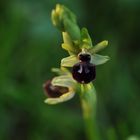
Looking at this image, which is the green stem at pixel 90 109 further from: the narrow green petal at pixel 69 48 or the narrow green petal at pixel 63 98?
the narrow green petal at pixel 69 48

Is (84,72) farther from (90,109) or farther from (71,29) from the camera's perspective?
(90,109)

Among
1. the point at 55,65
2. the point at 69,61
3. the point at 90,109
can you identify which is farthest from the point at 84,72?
the point at 55,65

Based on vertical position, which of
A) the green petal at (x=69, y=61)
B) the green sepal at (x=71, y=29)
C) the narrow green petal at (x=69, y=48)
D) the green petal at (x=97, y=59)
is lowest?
the green petal at (x=97, y=59)

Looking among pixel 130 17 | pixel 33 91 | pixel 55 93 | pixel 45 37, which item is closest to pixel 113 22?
pixel 130 17

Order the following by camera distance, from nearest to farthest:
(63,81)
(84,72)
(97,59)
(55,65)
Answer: (84,72), (97,59), (63,81), (55,65)

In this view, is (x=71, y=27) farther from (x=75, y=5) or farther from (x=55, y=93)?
(x=75, y=5)

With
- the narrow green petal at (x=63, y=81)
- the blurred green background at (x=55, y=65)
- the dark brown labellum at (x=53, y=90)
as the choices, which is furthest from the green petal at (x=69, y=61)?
the blurred green background at (x=55, y=65)
